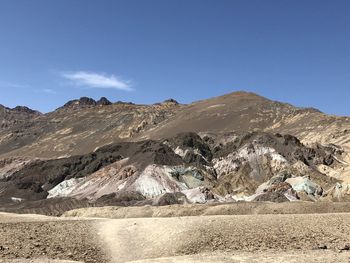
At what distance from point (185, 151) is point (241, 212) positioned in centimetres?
5563

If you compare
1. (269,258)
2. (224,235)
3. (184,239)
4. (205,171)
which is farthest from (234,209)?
(205,171)

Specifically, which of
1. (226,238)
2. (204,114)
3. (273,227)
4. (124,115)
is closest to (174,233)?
(226,238)

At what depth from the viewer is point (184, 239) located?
2786 cm

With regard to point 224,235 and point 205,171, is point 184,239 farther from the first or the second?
point 205,171

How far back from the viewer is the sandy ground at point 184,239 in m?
24.1

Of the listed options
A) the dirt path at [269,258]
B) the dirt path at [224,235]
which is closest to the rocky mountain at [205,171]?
the dirt path at [224,235]

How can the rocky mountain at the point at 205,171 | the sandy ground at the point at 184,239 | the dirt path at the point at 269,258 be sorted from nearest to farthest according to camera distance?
the dirt path at the point at 269,258 < the sandy ground at the point at 184,239 < the rocky mountain at the point at 205,171

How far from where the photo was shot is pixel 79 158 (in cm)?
11519

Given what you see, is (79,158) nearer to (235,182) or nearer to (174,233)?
(235,182)

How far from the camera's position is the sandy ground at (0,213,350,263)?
24125 millimetres

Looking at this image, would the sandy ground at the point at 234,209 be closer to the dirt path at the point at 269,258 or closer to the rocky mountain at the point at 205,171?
the rocky mountain at the point at 205,171

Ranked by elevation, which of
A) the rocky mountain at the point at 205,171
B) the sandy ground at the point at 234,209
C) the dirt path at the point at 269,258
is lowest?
the dirt path at the point at 269,258

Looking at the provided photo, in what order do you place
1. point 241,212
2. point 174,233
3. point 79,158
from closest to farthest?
point 174,233 → point 241,212 → point 79,158

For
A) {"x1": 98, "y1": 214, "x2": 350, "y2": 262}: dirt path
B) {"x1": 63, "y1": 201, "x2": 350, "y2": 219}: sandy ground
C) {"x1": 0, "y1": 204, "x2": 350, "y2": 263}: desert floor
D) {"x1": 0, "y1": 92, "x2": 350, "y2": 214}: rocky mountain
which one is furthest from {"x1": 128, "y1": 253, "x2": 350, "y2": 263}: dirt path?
{"x1": 0, "y1": 92, "x2": 350, "y2": 214}: rocky mountain
